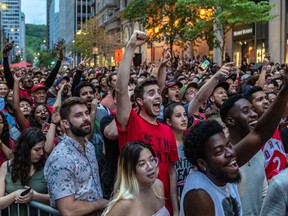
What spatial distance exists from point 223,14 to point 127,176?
2205cm

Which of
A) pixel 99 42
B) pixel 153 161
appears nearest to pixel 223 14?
pixel 153 161

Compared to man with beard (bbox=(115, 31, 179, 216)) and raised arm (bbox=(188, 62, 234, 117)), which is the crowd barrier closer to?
man with beard (bbox=(115, 31, 179, 216))

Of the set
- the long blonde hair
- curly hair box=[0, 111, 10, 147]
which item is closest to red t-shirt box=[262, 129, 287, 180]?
the long blonde hair

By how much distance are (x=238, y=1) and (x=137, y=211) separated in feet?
→ 73.9

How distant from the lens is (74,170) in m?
4.21

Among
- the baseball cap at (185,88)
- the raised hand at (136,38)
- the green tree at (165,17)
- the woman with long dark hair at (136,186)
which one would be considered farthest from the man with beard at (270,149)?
the green tree at (165,17)

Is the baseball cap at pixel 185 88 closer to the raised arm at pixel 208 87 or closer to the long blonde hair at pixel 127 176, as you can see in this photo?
the raised arm at pixel 208 87

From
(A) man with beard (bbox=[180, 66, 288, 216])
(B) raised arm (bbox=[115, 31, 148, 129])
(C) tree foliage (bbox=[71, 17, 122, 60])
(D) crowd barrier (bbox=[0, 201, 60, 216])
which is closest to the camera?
(A) man with beard (bbox=[180, 66, 288, 216])

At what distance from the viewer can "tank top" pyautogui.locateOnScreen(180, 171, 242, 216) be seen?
3.25 meters

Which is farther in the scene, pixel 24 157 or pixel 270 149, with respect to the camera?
pixel 270 149

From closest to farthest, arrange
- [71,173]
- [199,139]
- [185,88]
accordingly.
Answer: [199,139] < [71,173] < [185,88]

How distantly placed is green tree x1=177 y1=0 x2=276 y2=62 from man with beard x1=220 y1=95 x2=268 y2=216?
2075cm

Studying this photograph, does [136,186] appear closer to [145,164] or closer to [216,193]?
[145,164]

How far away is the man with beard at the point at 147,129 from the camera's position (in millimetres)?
4707
